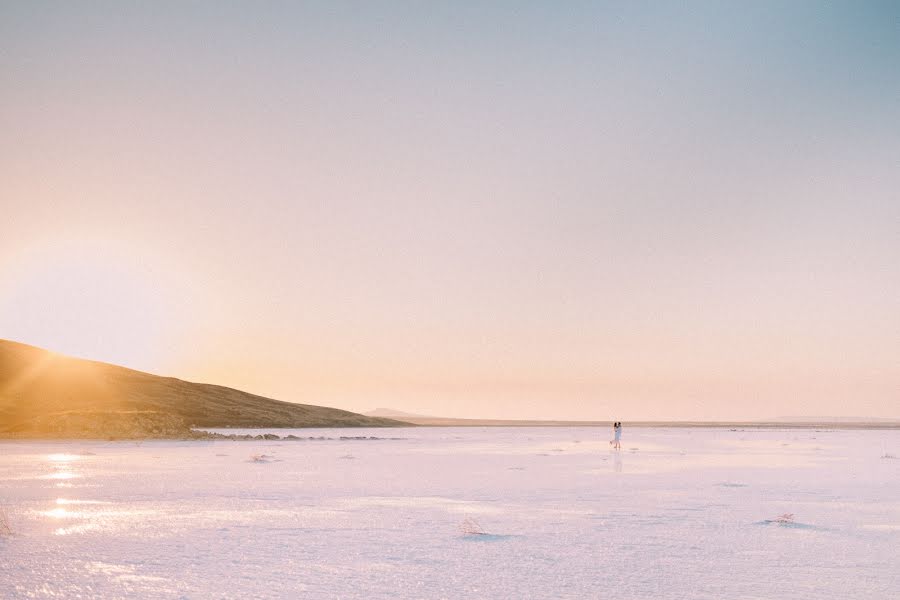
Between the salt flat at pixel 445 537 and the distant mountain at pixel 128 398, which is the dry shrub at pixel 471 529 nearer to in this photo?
the salt flat at pixel 445 537

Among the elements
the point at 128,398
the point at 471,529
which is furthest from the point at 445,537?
the point at 128,398

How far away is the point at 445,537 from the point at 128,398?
106362mm

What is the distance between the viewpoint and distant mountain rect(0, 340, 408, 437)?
83.9m

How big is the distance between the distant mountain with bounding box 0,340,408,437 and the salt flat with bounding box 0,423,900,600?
4310 centimetres

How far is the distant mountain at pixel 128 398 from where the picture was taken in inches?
3302

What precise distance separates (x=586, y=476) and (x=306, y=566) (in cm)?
1387

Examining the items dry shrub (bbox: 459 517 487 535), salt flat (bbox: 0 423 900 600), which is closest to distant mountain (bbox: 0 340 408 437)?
salt flat (bbox: 0 423 900 600)

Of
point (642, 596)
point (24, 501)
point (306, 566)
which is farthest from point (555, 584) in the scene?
point (24, 501)

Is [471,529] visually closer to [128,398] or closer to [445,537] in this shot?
[445,537]

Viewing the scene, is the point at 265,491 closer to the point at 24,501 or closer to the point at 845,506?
the point at 24,501

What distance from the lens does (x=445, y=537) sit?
10.0 metres

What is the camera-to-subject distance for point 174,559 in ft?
27.3

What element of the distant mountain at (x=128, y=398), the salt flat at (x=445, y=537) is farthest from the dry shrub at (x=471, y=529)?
the distant mountain at (x=128, y=398)

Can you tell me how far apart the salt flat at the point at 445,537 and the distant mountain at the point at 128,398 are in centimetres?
4310
